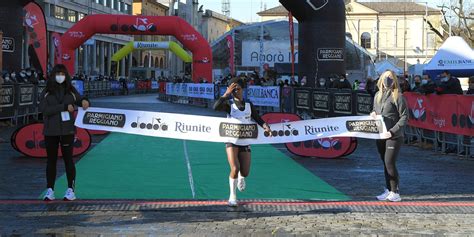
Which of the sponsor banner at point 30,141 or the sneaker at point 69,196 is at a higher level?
the sponsor banner at point 30,141

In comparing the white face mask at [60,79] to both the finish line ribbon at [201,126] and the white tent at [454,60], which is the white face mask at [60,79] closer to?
the finish line ribbon at [201,126]

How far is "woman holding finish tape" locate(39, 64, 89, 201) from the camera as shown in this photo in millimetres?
8258

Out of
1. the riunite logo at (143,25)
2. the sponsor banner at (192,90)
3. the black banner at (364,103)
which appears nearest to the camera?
the black banner at (364,103)

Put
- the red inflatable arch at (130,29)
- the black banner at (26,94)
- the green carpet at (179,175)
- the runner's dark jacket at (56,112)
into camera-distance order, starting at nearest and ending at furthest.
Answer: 1. the runner's dark jacket at (56,112)
2. the green carpet at (179,175)
3. the black banner at (26,94)
4. the red inflatable arch at (130,29)

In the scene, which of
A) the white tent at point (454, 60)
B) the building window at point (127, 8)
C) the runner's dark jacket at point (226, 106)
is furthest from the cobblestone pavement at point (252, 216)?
the building window at point (127, 8)

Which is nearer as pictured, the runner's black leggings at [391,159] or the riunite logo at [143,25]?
the runner's black leggings at [391,159]

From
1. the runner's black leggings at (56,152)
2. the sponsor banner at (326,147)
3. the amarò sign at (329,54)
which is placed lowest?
the sponsor banner at (326,147)

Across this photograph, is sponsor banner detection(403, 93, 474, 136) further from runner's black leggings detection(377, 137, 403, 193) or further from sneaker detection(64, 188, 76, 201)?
sneaker detection(64, 188, 76, 201)

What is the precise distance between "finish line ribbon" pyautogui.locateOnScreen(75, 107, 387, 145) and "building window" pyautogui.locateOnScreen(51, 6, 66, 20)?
61.7 metres

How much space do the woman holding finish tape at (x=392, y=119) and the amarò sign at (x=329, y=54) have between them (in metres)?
13.3

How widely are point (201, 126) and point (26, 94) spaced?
14330mm

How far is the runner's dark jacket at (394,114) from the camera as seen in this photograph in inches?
339

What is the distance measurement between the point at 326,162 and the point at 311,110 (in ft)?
32.3

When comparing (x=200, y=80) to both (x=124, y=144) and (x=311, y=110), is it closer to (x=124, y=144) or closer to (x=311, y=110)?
(x=311, y=110)
